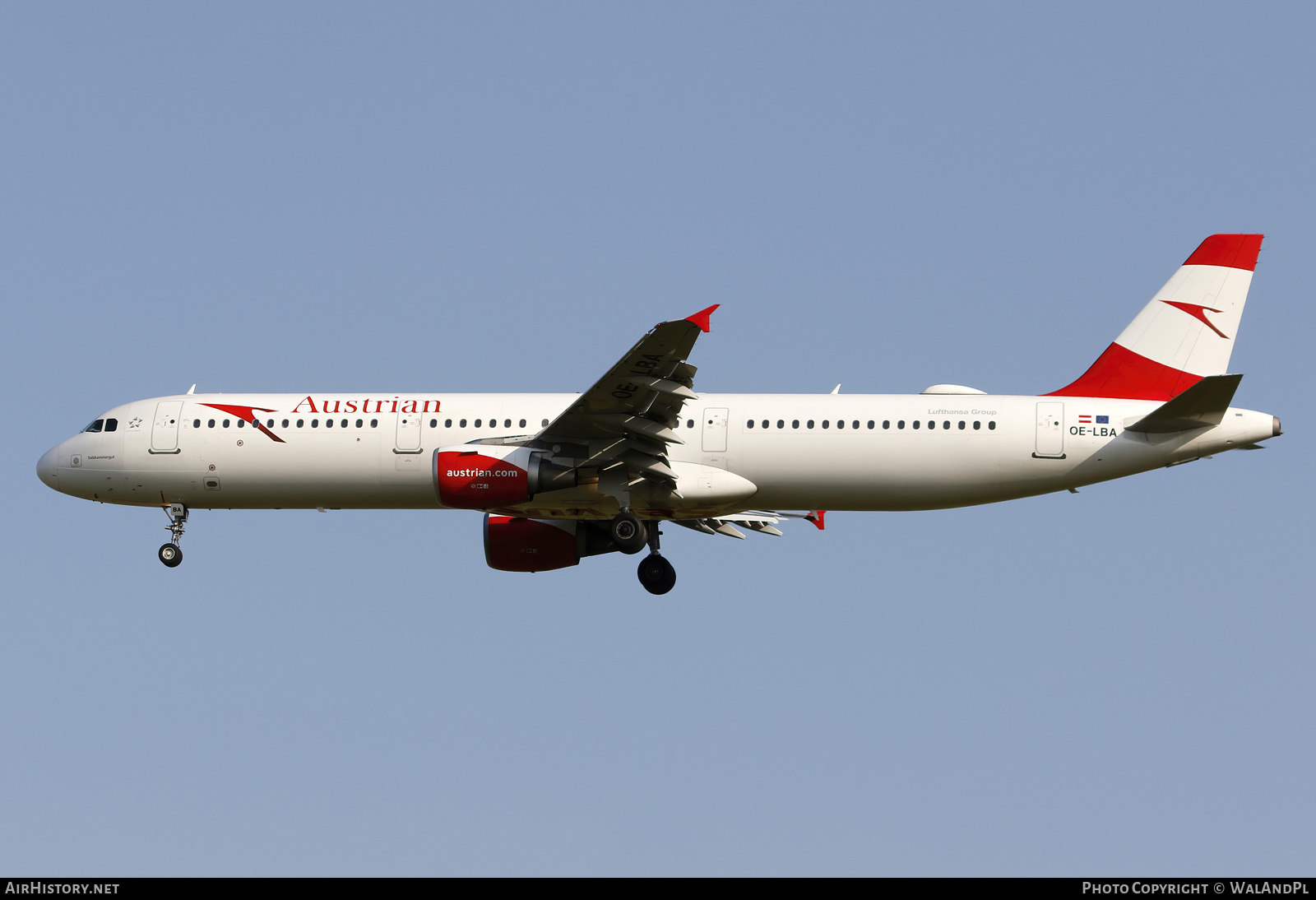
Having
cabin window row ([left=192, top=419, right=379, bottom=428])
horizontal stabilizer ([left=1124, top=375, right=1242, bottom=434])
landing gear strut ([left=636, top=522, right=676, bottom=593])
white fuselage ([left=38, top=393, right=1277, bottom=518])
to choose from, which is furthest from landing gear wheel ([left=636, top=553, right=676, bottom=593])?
horizontal stabilizer ([left=1124, top=375, right=1242, bottom=434])

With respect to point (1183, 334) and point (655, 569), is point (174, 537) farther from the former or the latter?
point (1183, 334)

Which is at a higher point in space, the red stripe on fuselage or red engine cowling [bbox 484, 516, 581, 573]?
the red stripe on fuselage

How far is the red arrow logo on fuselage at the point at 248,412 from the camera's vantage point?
121ft

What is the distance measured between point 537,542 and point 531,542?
0.16 metres

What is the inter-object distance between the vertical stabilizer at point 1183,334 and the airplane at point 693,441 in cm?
4

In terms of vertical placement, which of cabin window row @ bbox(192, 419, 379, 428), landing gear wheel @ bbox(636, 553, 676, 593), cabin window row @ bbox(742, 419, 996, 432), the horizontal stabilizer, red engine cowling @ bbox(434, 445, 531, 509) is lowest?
landing gear wheel @ bbox(636, 553, 676, 593)

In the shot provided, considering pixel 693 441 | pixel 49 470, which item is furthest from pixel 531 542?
pixel 49 470

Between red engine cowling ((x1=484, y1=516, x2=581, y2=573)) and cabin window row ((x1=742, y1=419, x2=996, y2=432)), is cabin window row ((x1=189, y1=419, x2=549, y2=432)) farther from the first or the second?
cabin window row ((x1=742, y1=419, x2=996, y2=432))

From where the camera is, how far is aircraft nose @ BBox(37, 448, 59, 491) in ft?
128

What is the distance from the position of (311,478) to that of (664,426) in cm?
898

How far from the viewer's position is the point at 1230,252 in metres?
36.3

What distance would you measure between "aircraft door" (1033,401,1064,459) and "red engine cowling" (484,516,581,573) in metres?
12.1

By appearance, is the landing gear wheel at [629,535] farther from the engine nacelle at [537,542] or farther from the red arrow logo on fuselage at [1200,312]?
the red arrow logo on fuselage at [1200,312]

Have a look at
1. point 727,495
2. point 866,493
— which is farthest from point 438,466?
point 866,493
